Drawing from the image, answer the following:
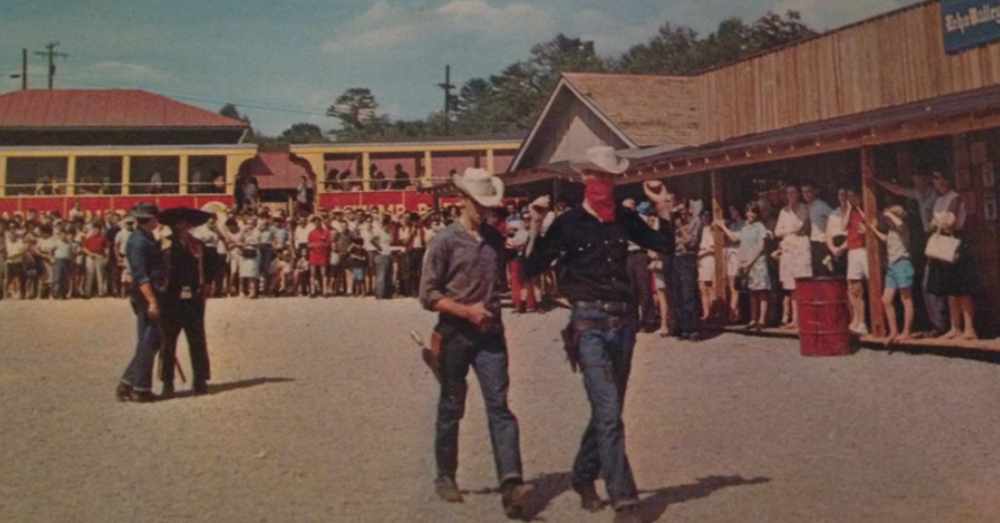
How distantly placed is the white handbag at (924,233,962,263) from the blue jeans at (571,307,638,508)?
5454mm

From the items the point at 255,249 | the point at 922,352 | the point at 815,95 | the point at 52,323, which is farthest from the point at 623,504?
the point at 255,249

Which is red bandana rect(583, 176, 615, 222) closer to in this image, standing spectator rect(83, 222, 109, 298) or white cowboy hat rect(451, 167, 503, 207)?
white cowboy hat rect(451, 167, 503, 207)

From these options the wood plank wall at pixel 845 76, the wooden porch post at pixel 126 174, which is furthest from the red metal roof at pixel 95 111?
the wood plank wall at pixel 845 76

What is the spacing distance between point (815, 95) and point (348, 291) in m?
9.40

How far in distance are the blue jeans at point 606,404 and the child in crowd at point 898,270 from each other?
5.90 meters

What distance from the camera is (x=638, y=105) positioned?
22922 millimetres

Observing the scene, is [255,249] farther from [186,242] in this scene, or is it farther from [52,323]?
[186,242]

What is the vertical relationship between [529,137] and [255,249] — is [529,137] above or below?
above

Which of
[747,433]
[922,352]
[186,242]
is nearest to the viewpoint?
[747,433]

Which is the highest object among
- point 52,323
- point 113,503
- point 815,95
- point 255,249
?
point 815,95

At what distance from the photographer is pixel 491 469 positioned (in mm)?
6297

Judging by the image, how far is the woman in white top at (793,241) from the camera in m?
11.6

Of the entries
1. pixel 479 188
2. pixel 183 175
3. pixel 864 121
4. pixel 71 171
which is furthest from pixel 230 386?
pixel 71 171

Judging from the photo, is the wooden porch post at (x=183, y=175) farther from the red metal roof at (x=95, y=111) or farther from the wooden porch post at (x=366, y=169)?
the wooden porch post at (x=366, y=169)
